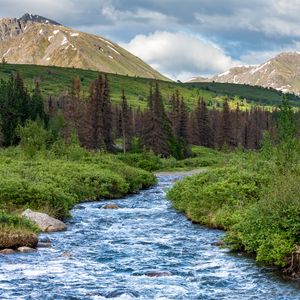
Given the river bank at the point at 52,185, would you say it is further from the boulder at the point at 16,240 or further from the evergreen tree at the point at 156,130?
the evergreen tree at the point at 156,130

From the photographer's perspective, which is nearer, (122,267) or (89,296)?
(89,296)

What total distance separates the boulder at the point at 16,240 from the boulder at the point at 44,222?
13.9ft

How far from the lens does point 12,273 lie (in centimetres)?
2167

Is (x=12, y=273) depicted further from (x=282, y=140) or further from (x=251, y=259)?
(x=282, y=140)

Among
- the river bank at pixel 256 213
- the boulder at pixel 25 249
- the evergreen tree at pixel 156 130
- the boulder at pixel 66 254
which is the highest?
the evergreen tree at pixel 156 130

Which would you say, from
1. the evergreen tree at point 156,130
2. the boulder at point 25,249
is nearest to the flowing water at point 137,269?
the boulder at point 25,249

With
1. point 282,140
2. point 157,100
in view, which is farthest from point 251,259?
point 157,100

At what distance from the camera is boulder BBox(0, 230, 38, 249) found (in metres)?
25.8

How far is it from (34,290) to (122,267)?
4.84m

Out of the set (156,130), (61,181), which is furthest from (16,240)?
(156,130)

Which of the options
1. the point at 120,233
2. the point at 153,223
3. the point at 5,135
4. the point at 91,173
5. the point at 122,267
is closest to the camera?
the point at 122,267

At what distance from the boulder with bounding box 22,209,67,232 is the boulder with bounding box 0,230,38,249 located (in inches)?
167

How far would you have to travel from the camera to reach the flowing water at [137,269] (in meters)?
19.3

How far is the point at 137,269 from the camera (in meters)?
22.9
